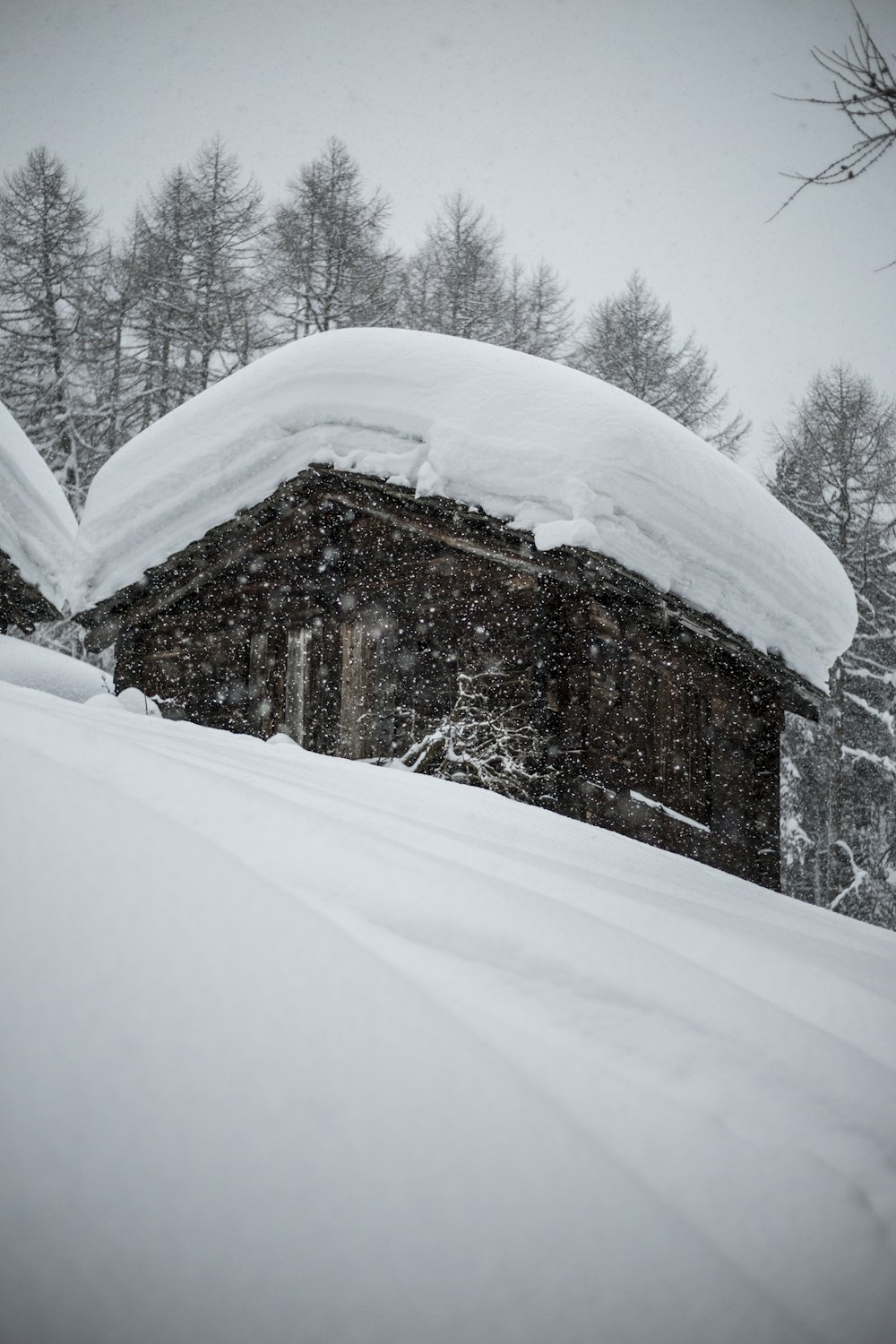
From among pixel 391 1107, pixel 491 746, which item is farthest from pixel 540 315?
pixel 391 1107

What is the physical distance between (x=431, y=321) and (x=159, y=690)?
468 inches

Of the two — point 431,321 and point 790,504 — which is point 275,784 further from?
point 431,321

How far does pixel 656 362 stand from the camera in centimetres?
1678

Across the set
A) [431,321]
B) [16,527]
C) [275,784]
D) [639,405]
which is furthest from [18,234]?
A: [275,784]

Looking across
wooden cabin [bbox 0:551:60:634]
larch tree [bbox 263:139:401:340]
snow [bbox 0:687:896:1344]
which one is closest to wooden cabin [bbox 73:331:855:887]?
wooden cabin [bbox 0:551:60:634]

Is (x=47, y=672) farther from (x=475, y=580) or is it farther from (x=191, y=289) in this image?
(x=191, y=289)

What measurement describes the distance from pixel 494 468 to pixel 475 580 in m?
1.09

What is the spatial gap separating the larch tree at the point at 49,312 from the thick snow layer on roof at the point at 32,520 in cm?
639

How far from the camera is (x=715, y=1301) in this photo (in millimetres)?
757

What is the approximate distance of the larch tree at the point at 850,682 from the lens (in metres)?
14.1

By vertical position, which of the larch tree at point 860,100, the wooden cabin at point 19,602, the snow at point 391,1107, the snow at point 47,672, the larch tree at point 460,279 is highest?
the larch tree at point 460,279

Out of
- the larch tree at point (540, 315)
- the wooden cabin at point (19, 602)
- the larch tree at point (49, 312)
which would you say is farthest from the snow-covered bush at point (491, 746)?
the larch tree at point (540, 315)

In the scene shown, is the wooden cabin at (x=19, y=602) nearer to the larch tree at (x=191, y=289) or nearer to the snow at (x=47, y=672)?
the snow at (x=47, y=672)

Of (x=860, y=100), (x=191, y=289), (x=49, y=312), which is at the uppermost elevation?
(x=191, y=289)
